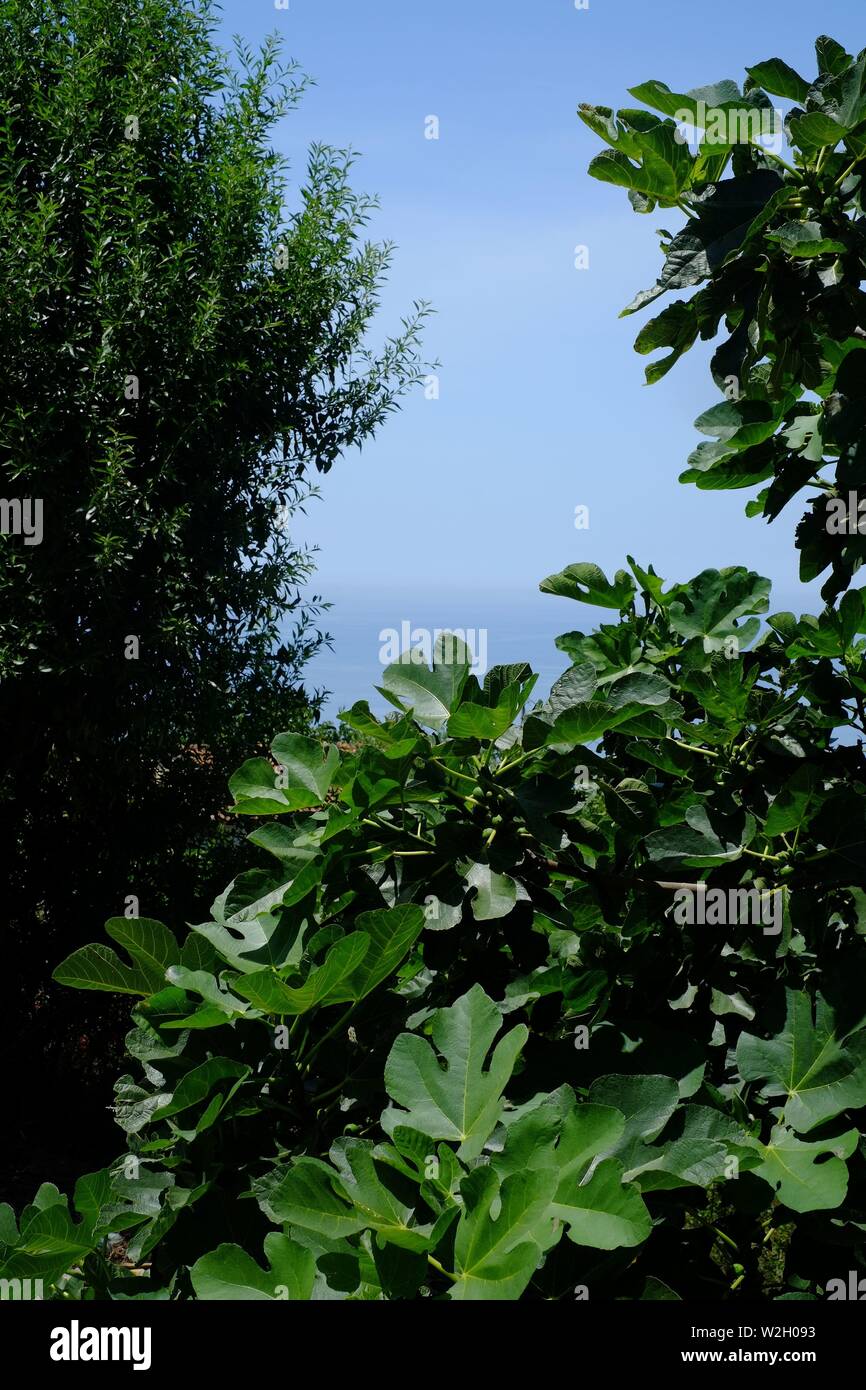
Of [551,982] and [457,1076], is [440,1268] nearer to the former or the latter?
[457,1076]

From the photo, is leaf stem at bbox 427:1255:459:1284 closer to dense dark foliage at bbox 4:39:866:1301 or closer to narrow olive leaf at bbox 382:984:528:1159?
dense dark foliage at bbox 4:39:866:1301

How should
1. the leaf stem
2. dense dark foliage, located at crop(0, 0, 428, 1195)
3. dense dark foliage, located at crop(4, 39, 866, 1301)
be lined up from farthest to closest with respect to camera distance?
dense dark foliage, located at crop(0, 0, 428, 1195) < dense dark foliage, located at crop(4, 39, 866, 1301) < the leaf stem

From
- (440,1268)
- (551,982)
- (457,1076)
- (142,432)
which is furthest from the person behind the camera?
(142,432)

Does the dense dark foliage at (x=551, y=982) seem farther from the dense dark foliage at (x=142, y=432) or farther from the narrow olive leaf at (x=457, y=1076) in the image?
the dense dark foliage at (x=142, y=432)

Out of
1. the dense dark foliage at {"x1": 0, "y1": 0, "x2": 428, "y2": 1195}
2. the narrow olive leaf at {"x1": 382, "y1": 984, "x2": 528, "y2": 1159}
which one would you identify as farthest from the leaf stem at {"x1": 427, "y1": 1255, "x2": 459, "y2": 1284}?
the dense dark foliage at {"x1": 0, "y1": 0, "x2": 428, "y2": 1195}

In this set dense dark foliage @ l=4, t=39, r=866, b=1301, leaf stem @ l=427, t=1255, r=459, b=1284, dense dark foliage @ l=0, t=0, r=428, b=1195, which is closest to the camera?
leaf stem @ l=427, t=1255, r=459, b=1284

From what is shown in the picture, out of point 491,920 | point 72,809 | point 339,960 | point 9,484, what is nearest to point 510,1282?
point 339,960

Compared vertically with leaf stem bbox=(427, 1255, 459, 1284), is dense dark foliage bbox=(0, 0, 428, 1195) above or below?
above

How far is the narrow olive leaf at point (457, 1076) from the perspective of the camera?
112 centimetres

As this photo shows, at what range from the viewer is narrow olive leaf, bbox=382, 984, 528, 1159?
1.12 meters

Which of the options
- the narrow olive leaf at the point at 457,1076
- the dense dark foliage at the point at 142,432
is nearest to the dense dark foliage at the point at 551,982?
the narrow olive leaf at the point at 457,1076

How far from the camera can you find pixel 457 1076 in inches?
45.9

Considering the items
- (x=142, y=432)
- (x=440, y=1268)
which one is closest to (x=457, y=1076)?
(x=440, y=1268)
